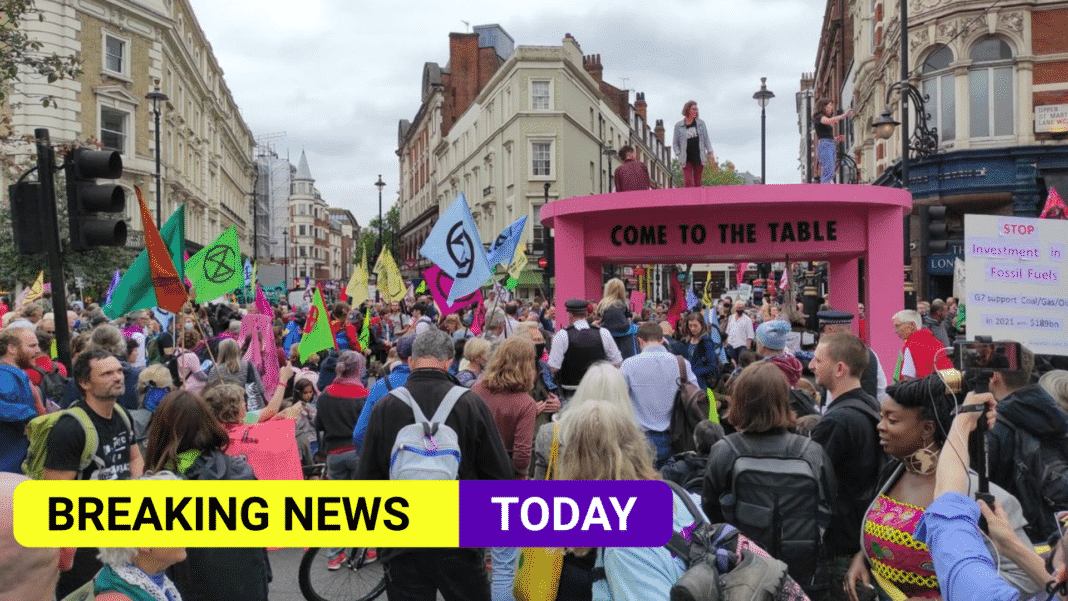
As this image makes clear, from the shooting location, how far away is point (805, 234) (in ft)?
32.3

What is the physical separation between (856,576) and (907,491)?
1.47 ft

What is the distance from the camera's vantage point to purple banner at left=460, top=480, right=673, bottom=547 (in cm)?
270

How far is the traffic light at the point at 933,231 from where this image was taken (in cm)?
1095

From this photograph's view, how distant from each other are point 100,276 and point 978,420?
27266mm

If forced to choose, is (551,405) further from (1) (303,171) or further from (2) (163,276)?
(1) (303,171)

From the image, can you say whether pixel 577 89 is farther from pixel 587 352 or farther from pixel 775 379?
pixel 775 379

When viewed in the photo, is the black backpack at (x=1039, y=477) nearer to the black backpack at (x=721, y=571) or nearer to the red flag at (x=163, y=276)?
the black backpack at (x=721, y=571)

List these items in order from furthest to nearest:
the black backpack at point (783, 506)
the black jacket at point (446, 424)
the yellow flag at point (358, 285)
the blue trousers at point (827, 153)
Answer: the blue trousers at point (827, 153), the yellow flag at point (358, 285), the black jacket at point (446, 424), the black backpack at point (783, 506)

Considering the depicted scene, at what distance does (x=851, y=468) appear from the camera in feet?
12.4

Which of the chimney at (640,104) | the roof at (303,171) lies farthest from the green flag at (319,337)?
the roof at (303,171)

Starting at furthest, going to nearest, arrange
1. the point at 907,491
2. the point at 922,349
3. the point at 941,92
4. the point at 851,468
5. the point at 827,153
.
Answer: the point at 827,153, the point at 941,92, the point at 922,349, the point at 851,468, the point at 907,491

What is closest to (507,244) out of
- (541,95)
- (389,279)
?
(389,279)

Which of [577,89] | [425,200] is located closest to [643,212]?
[577,89]

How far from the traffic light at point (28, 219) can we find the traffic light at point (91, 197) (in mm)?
264
